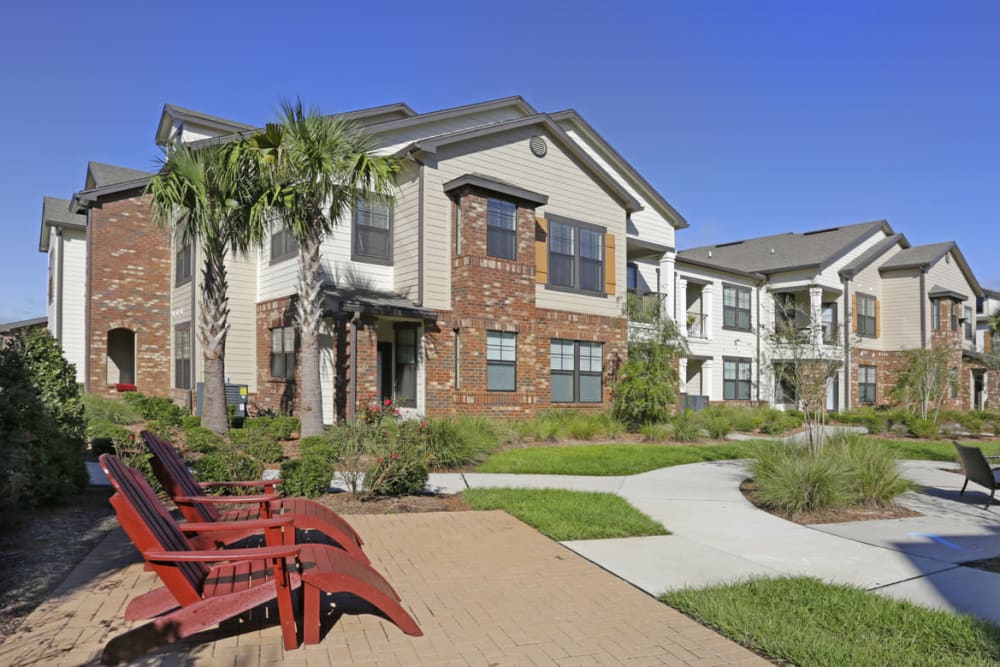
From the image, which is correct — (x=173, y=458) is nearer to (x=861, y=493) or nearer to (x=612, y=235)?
(x=861, y=493)

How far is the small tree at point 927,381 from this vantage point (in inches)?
930

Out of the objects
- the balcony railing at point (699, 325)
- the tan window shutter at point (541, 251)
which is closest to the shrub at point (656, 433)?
the tan window shutter at point (541, 251)

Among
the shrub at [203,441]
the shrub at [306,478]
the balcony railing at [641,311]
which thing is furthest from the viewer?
the balcony railing at [641,311]

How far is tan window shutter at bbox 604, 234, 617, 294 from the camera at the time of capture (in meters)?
20.4

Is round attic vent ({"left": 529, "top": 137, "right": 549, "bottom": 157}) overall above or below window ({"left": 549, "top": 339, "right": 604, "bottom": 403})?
above

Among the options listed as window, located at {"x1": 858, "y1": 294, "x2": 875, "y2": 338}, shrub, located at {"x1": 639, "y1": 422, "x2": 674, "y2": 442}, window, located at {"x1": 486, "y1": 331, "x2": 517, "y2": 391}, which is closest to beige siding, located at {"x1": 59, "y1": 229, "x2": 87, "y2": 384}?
window, located at {"x1": 486, "y1": 331, "x2": 517, "y2": 391}

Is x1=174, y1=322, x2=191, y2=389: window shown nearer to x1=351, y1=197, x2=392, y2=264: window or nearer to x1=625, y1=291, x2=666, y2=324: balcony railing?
x1=351, y1=197, x2=392, y2=264: window

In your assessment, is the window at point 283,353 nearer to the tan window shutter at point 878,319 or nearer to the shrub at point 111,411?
the shrub at point 111,411

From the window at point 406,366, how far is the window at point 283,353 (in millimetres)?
2613

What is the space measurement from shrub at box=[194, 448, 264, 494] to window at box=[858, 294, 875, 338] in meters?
29.9

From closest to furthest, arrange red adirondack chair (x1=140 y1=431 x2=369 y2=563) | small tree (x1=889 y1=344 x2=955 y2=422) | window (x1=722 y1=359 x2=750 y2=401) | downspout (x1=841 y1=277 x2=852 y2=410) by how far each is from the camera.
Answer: red adirondack chair (x1=140 y1=431 x2=369 y2=563), small tree (x1=889 y1=344 x2=955 y2=422), window (x1=722 y1=359 x2=750 y2=401), downspout (x1=841 y1=277 x2=852 y2=410)

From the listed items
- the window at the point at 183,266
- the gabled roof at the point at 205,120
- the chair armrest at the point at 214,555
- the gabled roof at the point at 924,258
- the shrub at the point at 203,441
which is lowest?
the shrub at the point at 203,441

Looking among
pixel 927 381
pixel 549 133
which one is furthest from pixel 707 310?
pixel 549 133

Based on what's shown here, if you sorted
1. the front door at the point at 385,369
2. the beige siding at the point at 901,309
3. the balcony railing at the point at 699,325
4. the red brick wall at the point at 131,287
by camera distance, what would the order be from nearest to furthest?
the front door at the point at 385,369 < the red brick wall at the point at 131,287 < the balcony railing at the point at 699,325 < the beige siding at the point at 901,309
